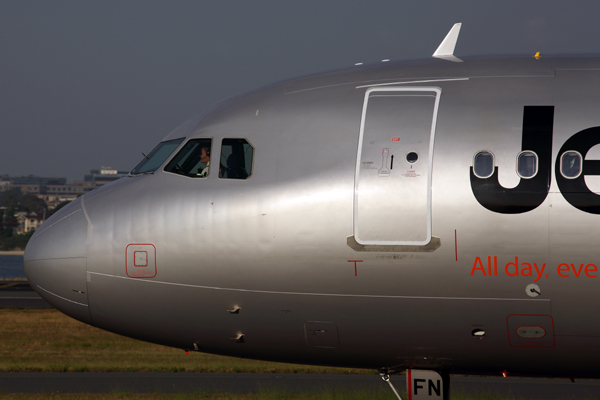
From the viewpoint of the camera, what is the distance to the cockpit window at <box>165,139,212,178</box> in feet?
26.4

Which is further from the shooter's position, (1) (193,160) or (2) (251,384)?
(2) (251,384)

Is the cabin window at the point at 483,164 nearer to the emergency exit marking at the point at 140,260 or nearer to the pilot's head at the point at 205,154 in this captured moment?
the pilot's head at the point at 205,154

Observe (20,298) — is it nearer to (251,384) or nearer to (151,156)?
(251,384)

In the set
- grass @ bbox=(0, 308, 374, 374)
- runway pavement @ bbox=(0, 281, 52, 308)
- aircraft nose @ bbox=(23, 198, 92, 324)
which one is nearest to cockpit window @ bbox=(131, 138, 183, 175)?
aircraft nose @ bbox=(23, 198, 92, 324)

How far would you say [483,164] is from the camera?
7.11m

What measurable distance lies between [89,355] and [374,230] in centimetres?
1795

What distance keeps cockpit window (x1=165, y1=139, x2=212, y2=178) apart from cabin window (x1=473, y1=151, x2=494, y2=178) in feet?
10.7

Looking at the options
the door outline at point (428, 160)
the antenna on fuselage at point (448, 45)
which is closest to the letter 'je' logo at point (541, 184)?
the door outline at point (428, 160)

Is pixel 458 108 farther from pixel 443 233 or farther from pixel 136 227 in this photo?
pixel 136 227

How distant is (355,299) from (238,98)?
3.20 meters

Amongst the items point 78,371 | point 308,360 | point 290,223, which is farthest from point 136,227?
point 78,371

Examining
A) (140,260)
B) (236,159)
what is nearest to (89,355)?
(140,260)

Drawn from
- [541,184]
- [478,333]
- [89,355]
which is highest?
[541,184]

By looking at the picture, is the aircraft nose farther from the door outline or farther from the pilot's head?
the door outline
